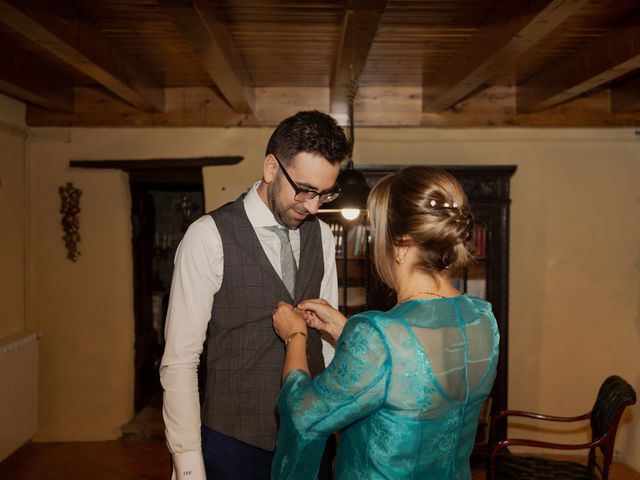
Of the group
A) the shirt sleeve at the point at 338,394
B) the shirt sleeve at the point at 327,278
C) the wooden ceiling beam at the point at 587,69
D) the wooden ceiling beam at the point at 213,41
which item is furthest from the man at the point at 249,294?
the wooden ceiling beam at the point at 587,69

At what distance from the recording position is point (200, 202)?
608cm

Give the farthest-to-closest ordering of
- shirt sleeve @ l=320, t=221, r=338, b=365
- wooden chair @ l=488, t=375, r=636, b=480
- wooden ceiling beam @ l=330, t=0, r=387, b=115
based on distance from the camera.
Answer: wooden chair @ l=488, t=375, r=636, b=480 → wooden ceiling beam @ l=330, t=0, r=387, b=115 → shirt sleeve @ l=320, t=221, r=338, b=365

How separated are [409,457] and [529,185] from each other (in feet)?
12.3

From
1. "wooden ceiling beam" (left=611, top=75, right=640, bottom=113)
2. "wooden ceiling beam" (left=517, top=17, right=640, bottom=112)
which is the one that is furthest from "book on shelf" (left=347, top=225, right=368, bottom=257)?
"wooden ceiling beam" (left=611, top=75, right=640, bottom=113)

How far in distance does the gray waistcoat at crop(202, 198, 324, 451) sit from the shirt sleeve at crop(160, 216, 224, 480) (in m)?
0.05

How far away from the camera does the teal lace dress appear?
4.21ft

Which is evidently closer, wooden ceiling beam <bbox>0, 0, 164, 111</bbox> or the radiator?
wooden ceiling beam <bbox>0, 0, 164, 111</bbox>

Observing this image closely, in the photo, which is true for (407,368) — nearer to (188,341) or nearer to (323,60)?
(188,341)

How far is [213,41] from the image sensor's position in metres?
2.74

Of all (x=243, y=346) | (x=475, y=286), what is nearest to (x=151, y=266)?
(x=475, y=286)

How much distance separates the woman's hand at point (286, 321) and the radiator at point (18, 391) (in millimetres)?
3133

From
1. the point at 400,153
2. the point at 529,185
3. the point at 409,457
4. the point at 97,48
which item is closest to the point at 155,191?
the point at 400,153

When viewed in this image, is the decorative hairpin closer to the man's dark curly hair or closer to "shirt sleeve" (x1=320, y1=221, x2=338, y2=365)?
the man's dark curly hair

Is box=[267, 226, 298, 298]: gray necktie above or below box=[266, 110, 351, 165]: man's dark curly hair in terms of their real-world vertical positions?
below
